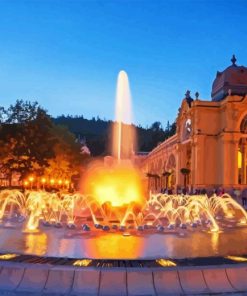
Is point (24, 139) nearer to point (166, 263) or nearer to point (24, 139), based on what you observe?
point (24, 139)

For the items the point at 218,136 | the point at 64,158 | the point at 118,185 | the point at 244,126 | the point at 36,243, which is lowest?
the point at 36,243

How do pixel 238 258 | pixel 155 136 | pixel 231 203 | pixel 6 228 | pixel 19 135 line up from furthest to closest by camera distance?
pixel 155 136 → pixel 19 135 → pixel 231 203 → pixel 6 228 → pixel 238 258

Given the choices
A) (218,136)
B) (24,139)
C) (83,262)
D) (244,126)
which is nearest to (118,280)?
(83,262)

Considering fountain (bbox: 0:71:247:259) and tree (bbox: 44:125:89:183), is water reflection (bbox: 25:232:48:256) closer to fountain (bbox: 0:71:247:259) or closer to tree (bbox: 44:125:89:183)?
fountain (bbox: 0:71:247:259)

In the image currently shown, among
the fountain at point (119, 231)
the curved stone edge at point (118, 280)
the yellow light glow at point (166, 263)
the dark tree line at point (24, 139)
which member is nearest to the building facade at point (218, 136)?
the dark tree line at point (24, 139)

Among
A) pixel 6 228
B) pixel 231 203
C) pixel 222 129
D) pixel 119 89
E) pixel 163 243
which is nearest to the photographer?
pixel 163 243

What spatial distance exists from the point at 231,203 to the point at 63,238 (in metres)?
21.8

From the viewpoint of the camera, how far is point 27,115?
149ft

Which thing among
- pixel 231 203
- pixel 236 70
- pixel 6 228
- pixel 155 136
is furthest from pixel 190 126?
pixel 155 136

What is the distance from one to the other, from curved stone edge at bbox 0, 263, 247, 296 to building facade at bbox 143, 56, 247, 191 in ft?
168

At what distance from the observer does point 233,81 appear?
218 feet

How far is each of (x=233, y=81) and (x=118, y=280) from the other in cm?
6279

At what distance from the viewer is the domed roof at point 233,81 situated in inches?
2601

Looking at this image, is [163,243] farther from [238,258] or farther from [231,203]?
[231,203]
